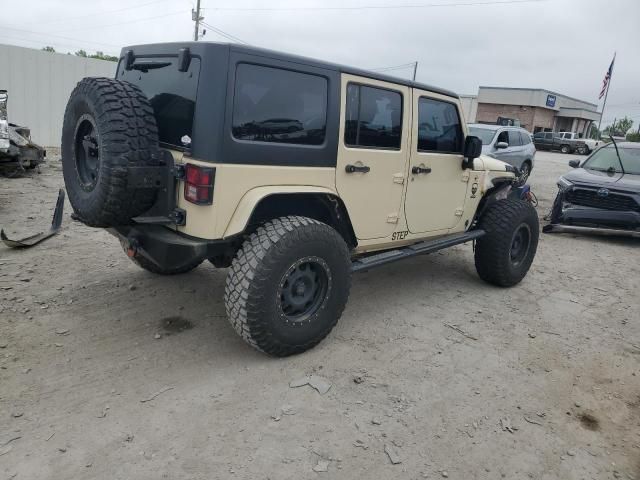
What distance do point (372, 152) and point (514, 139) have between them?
34.9 feet

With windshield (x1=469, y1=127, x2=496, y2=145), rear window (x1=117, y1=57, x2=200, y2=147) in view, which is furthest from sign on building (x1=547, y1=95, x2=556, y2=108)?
rear window (x1=117, y1=57, x2=200, y2=147)

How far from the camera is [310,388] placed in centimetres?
317

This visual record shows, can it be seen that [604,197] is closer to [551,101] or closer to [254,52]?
[254,52]

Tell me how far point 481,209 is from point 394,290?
4.36 ft

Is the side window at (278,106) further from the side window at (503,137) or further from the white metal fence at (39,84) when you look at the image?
the white metal fence at (39,84)

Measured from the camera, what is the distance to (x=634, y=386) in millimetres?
3545

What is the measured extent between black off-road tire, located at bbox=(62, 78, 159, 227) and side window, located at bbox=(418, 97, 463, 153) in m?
2.30

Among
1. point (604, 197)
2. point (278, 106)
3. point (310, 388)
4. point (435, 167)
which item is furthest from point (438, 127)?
point (604, 197)

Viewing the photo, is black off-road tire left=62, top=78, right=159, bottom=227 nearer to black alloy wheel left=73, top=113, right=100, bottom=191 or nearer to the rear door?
black alloy wheel left=73, top=113, right=100, bottom=191

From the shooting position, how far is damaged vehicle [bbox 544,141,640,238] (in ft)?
25.6

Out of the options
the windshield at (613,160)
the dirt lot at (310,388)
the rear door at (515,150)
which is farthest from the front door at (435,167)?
the rear door at (515,150)

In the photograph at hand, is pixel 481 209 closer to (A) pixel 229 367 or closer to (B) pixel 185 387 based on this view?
(A) pixel 229 367

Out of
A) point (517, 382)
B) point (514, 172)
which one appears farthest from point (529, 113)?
point (517, 382)

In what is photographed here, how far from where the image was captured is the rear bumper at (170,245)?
308cm
